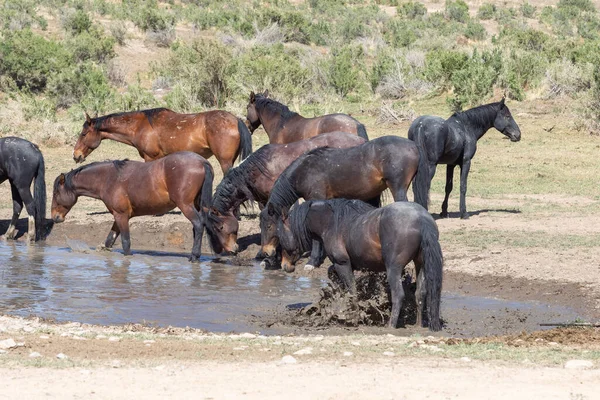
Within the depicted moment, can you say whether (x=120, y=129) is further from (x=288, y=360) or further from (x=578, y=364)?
(x=578, y=364)

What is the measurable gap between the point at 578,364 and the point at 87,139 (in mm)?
11059

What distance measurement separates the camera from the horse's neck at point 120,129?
15.6 metres

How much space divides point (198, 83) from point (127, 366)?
68.5 ft

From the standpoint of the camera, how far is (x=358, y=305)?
29.6ft

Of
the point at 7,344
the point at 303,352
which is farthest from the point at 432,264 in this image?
the point at 7,344

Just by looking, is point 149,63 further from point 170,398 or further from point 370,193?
point 170,398

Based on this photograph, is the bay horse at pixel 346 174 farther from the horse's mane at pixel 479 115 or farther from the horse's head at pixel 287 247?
the horse's mane at pixel 479 115

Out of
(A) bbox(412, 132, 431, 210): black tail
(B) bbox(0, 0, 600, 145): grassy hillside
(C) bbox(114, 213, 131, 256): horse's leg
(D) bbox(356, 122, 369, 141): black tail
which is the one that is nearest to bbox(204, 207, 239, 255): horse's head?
(C) bbox(114, 213, 131, 256): horse's leg

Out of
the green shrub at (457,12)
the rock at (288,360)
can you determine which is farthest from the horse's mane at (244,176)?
the green shrub at (457,12)

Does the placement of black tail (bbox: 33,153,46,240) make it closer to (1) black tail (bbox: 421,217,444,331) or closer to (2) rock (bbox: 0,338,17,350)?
(2) rock (bbox: 0,338,17,350)

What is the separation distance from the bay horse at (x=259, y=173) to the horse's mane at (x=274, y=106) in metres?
2.16

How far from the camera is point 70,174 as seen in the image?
14.0 meters

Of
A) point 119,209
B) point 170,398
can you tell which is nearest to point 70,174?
point 119,209

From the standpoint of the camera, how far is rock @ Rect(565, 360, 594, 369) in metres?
6.43
